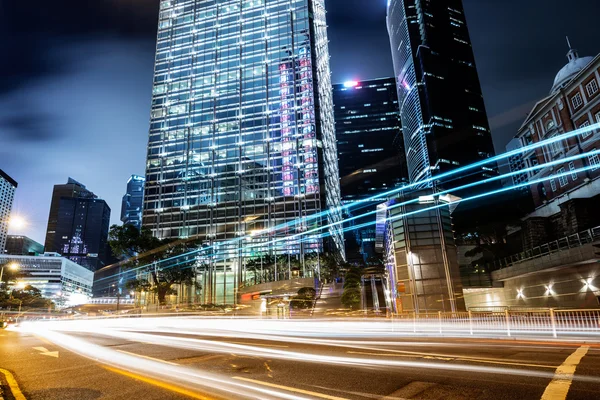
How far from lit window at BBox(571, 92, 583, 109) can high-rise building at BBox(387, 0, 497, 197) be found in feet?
314

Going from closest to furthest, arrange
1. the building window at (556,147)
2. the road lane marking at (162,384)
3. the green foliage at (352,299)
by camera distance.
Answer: the road lane marking at (162,384), the green foliage at (352,299), the building window at (556,147)

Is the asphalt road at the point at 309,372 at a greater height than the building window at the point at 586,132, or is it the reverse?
the building window at the point at 586,132

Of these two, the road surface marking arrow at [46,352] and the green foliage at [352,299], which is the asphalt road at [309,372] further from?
the green foliage at [352,299]

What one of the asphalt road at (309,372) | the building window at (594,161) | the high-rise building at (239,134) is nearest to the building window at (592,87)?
the building window at (594,161)

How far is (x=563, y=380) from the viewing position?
6.34 metres

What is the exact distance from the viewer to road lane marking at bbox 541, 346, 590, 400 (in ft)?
17.7

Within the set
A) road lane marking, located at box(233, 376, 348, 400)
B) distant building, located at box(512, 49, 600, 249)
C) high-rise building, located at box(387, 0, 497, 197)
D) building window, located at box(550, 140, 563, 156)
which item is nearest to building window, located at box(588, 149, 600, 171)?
distant building, located at box(512, 49, 600, 249)

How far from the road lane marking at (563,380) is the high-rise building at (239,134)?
59.8 m

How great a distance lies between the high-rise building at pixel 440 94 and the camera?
15150 cm

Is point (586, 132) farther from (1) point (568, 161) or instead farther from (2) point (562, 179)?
(2) point (562, 179)

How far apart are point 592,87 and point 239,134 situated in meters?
61.7

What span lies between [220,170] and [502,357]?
245 ft

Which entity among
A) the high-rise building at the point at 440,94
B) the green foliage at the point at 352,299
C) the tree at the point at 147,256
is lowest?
the green foliage at the point at 352,299

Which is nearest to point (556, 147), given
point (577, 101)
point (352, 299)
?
point (577, 101)
